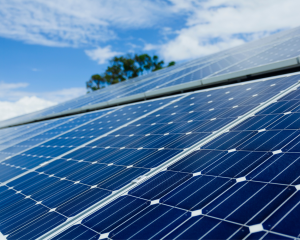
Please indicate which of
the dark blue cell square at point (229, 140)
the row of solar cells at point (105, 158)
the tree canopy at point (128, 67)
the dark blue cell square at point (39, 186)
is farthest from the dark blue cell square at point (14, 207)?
the tree canopy at point (128, 67)

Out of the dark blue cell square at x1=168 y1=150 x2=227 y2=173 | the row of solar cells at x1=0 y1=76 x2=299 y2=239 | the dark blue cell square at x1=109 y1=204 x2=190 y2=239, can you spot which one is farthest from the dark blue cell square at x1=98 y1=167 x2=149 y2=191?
the dark blue cell square at x1=109 y1=204 x2=190 y2=239

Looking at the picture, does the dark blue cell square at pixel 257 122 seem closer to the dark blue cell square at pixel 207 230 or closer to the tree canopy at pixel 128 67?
the dark blue cell square at pixel 207 230

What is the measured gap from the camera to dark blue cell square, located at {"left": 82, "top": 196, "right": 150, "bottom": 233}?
16.1ft

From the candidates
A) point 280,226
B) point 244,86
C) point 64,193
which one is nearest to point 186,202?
point 280,226

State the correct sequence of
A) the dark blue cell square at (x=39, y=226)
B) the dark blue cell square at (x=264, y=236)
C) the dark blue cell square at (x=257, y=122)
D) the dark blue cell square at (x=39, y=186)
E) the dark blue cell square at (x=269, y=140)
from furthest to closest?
the dark blue cell square at (x=39, y=186)
the dark blue cell square at (x=257, y=122)
the dark blue cell square at (x=39, y=226)
the dark blue cell square at (x=269, y=140)
the dark blue cell square at (x=264, y=236)

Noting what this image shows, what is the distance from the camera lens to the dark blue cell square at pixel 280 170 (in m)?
4.14

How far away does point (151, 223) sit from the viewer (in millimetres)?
4418

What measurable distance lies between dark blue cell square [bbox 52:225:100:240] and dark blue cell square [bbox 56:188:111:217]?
0.55 metres

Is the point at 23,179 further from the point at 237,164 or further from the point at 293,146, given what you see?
the point at 293,146

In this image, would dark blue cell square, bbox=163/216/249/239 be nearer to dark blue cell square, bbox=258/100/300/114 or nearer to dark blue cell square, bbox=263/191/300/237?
dark blue cell square, bbox=263/191/300/237

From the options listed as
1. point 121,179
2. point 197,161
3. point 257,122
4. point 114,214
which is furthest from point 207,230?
point 257,122

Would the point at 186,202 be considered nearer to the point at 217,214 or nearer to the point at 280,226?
the point at 217,214

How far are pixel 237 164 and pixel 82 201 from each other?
10.8 ft

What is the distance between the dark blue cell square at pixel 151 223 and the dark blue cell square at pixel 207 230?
0.15 meters
